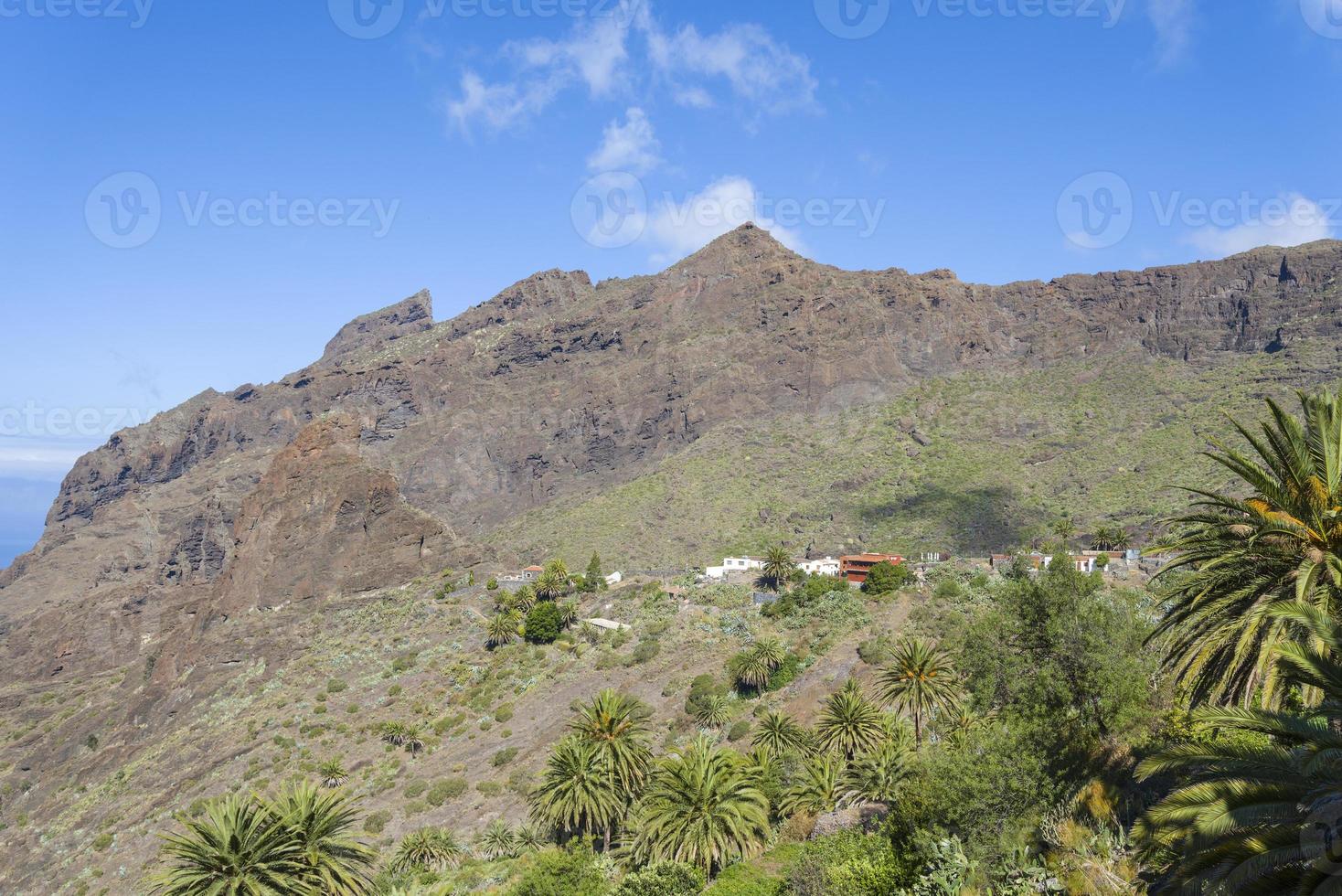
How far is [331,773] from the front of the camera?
175 ft

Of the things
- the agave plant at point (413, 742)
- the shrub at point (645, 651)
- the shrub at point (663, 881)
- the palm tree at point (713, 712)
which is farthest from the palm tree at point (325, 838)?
the shrub at point (645, 651)

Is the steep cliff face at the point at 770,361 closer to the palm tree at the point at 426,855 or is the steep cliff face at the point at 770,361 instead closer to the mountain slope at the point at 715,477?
the mountain slope at the point at 715,477

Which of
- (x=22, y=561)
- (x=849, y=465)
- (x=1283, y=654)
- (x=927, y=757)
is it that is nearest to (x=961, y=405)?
(x=849, y=465)

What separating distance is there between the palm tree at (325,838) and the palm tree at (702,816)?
9.44 meters

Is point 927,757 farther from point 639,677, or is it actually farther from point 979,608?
point 639,677

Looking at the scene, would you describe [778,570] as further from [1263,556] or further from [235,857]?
[1263,556]

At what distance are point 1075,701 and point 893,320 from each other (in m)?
172

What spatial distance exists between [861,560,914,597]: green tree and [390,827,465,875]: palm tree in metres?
38.6

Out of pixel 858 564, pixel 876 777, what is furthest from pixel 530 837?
pixel 858 564

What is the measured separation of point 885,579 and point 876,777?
A: 41.0 m

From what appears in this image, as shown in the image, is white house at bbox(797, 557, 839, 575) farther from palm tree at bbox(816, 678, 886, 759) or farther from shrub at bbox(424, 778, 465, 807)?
palm tree at bbox(816, 678, 886, 759)

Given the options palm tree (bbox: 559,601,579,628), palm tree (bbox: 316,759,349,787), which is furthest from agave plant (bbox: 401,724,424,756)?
palm tree (bbox: 559,601,579,628)

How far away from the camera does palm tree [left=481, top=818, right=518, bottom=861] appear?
40531mm

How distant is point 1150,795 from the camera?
16.6 m
